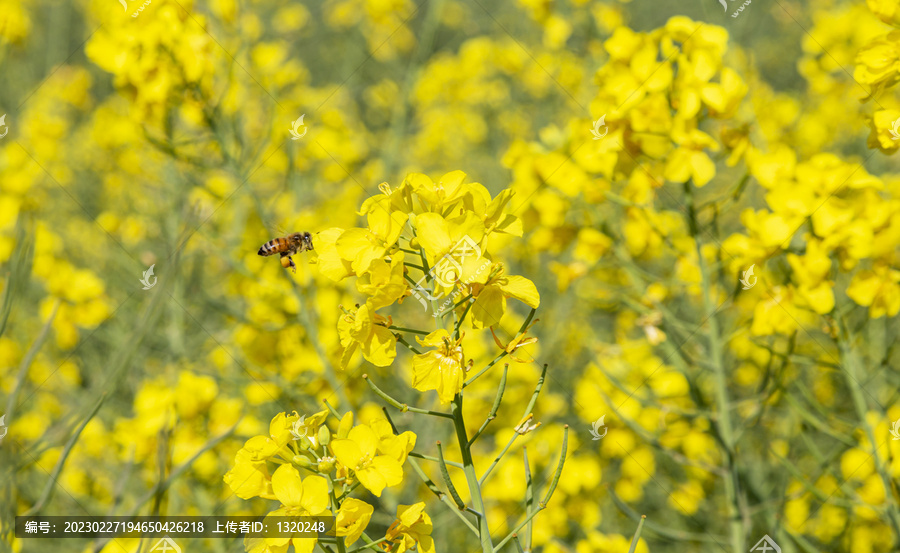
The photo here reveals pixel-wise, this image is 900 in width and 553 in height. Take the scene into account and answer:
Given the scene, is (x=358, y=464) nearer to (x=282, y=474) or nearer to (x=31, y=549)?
(x=282, y=474)

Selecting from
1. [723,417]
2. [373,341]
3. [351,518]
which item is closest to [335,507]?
[351,518]

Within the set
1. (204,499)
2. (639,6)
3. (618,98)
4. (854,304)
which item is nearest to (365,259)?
(618,98)

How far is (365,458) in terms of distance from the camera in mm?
975

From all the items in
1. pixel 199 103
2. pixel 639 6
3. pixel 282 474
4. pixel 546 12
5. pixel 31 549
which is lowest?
pixel 31 549

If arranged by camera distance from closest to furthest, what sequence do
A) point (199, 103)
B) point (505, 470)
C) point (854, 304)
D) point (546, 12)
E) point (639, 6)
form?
point (854, 304) → point (199, 103) → point (505, 470) → point (546, 12) → point (639, 6)

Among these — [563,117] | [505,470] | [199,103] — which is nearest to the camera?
[199,103]

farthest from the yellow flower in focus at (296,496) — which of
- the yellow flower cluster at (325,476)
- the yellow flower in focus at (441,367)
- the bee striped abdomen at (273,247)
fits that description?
the bee striped abdomen at (273,247)

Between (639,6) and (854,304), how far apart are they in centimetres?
776

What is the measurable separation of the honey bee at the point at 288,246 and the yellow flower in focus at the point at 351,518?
966mm

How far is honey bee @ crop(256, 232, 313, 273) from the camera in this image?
1802 millimetres

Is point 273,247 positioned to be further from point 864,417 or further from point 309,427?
point 864,417

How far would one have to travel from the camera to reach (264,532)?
948 millimetres

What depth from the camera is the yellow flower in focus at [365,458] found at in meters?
0.96

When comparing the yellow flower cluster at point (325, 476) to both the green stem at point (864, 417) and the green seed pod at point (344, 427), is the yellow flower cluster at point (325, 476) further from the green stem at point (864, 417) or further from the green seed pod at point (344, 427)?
the green stem at point (864, 417)
